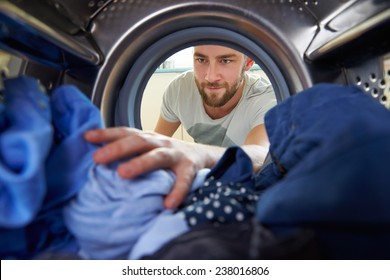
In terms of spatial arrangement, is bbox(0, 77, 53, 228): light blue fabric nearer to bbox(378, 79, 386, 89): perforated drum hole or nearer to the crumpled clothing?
the crumpled clothing

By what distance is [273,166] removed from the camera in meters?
0.52

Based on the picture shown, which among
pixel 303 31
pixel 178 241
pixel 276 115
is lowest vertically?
pixel 178 241

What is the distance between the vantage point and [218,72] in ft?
4.67

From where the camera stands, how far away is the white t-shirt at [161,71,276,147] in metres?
1.45

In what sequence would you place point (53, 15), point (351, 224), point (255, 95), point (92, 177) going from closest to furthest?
point (351, 224) → point (92, 177) → point (53, 15) → point (255, 95)

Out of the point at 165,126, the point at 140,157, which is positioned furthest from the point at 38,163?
the point at 165,126

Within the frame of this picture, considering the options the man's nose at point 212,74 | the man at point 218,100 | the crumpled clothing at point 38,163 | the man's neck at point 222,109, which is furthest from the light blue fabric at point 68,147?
the man's neck at point 222,109

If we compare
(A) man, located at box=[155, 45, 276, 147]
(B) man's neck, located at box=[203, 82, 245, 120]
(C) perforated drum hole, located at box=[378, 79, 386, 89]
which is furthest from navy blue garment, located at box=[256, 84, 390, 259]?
(B) man's neck, located at box=[203, 82, 245, 120]

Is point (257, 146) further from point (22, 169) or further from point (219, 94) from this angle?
point (22, 169)

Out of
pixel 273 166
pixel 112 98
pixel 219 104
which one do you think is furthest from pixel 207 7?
pixel 219 104

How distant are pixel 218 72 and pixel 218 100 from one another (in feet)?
0.45

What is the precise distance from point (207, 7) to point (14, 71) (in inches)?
16.3

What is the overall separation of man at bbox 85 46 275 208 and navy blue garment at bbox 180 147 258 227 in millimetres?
25

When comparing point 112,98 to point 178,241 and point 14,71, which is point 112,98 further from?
point 178,241
